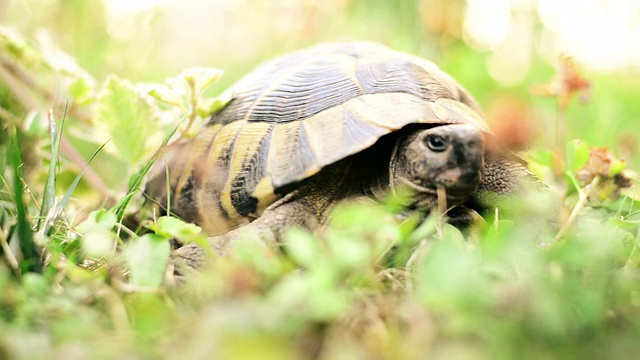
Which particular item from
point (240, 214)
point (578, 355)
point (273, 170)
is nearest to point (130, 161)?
point (240, 214)

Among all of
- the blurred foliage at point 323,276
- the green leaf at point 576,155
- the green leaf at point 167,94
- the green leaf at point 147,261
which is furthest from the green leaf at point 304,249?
the green leaf at point 576,155

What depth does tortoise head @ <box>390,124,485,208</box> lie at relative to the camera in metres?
1.39

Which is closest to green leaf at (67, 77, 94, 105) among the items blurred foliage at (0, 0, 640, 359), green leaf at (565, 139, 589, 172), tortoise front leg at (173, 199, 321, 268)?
blurred foliage at (0, 0, 640, 359)

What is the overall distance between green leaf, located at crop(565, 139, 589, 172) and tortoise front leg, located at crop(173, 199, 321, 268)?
790mm

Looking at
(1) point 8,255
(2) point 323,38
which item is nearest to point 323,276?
(1) point 8,255

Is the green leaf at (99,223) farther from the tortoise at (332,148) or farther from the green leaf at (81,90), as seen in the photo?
the green leaf at (81,90)

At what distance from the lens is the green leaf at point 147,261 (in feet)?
3.37

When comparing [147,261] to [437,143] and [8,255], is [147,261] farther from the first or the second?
[437,143]

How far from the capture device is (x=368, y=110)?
5.07ft

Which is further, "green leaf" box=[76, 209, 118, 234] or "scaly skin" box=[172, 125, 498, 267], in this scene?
"scaly skin" box=[172, 125, 498, 267]

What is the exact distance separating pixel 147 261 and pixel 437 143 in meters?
0.78

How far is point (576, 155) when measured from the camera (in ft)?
5.50

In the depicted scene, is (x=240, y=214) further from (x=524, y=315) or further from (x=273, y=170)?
(x=524, y=315)

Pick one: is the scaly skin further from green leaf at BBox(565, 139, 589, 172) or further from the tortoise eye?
green leaf at BBox(565, 139, 589, 172)
